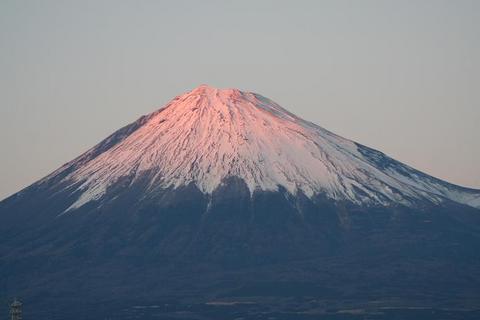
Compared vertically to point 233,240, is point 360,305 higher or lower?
lower

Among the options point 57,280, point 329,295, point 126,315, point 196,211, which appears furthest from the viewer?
point 196,211

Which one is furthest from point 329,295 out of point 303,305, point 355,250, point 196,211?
point 196,211

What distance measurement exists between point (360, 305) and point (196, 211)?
135ft

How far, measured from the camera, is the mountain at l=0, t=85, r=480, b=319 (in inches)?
6363

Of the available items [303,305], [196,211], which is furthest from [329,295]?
[196,211]

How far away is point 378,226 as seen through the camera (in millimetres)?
190375

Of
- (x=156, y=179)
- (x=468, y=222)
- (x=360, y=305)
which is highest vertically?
(x=156, y=179)

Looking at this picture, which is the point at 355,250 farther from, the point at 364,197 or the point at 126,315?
the point at 126,315

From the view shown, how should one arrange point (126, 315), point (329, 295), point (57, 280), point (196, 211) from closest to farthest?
1. point (126, 315)
2. point (329, 295)
3. point (57, 280)
4. point (196, 211)

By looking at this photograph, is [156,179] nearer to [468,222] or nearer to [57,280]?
[57,280]

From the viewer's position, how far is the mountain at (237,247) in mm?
161625

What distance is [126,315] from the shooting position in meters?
152

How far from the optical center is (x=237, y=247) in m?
183

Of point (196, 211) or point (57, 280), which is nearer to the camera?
point (57, 280)
